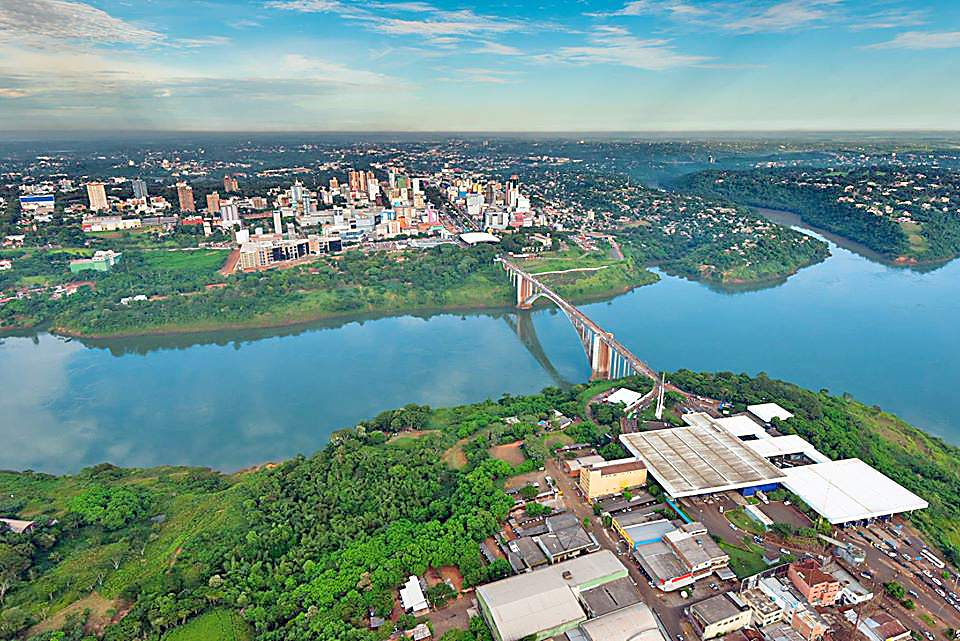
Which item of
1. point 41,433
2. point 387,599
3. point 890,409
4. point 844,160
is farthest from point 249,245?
point 844,160

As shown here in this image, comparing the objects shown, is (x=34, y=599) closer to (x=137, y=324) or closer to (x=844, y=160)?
(x=137, y=324)

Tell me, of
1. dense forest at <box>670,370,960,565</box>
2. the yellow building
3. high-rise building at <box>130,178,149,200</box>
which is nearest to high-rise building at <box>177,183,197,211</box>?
high-rise building at <box>130,178,149,200</box>

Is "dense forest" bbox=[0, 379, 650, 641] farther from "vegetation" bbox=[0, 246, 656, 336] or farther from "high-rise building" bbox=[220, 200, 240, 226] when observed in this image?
"high-rise building" bbox=[220, 200, 240, 226]

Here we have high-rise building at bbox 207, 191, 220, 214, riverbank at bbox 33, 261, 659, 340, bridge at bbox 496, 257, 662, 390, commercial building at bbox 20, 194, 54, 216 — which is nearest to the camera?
bridge at bbox 496, 257, 662, 390

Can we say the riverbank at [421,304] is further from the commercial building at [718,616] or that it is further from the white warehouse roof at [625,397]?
the commercial building at [718,616]

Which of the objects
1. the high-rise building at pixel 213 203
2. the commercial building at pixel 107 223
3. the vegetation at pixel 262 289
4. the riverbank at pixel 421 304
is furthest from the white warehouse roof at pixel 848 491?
the high-rise building at pixel 213 203

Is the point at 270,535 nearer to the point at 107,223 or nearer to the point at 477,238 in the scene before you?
the point at 477,238
